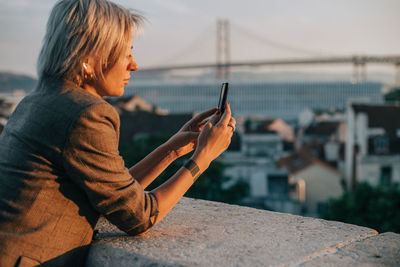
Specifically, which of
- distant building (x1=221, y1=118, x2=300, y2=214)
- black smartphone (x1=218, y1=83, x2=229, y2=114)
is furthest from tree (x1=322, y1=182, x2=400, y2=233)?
black smartphone (x1=218, y1=83, x2=229, y2=114)

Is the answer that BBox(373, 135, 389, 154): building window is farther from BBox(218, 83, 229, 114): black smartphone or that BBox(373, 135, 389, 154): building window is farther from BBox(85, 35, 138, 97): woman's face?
BBox(85, 35, 138, 97): woman's face

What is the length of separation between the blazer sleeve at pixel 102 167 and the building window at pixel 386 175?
17.3 m

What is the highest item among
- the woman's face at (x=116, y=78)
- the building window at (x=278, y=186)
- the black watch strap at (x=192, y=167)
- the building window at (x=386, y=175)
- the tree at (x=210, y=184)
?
the woman's face at (x=116, y=78)

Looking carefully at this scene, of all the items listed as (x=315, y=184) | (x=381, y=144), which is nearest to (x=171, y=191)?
(x=381, y=144)

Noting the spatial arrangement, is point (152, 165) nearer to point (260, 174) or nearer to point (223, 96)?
point (223, 96)

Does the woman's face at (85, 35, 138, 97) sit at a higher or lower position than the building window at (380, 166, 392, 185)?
higher

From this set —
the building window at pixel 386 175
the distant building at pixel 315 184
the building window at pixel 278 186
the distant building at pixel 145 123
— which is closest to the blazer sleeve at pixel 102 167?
the building window at pixel 386 175

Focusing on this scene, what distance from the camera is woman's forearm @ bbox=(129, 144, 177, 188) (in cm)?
134

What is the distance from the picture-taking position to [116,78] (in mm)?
1117

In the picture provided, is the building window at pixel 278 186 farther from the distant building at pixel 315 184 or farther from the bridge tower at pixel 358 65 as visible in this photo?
the bridge tower at pixel 358 65

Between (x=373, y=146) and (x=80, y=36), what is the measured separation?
17.6 meters

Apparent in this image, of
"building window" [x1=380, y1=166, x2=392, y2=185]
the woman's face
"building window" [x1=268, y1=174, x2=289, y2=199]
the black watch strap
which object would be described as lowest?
"building window" [x1=268, y1=174, x2=289, y2=199]

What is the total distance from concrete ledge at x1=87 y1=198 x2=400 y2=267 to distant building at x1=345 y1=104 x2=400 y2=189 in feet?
53.3

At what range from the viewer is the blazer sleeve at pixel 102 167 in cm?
95
